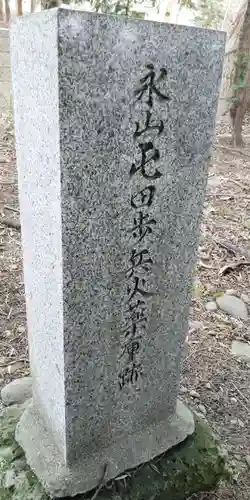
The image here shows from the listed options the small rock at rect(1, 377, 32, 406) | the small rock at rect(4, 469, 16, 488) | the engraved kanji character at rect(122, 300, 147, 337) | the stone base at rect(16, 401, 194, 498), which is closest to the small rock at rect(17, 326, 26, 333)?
the small rock at rect(1, 377, 32, 406)

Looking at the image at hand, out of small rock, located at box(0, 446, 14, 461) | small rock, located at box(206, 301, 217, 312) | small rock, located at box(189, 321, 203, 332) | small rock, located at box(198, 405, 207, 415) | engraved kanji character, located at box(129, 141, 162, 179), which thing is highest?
engraved kanji character, located at box(129, 141, 162, 179)

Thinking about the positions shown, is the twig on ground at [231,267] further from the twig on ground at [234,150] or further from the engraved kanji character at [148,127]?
the twig on ground at [234,150]

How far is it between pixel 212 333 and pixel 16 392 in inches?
53.5

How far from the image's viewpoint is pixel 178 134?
1.26 meters

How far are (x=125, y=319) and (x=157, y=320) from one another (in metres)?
0.16

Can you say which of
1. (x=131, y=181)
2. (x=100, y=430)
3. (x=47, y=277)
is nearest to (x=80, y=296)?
(x=47, y=277)

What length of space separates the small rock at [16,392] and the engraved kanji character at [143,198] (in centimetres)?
132

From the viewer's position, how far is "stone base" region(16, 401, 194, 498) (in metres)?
1.55

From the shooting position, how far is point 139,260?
4.54 feet

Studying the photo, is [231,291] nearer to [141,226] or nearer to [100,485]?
[100,485]

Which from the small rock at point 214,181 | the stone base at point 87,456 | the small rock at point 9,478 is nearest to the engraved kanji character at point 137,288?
the stone base at point 87,456

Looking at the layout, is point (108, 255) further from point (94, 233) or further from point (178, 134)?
point (178, 134)

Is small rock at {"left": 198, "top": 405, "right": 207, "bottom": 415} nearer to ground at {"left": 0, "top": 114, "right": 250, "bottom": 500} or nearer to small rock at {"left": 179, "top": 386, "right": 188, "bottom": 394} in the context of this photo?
ground at {"left": 0, "top": 114, "right": 250, "bottom": 500}

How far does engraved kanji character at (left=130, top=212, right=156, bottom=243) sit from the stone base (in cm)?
92
